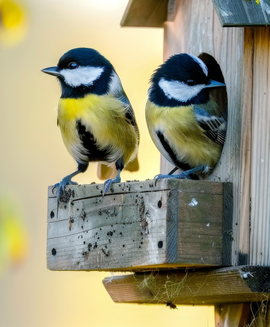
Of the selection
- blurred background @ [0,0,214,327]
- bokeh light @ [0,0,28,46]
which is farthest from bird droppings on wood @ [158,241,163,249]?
blurred background @ [0,0,214,327]

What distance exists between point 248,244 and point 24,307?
2664mm

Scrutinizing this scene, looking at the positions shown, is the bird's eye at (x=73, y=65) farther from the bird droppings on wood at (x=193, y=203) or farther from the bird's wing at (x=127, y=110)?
the bird droppings on wood at (x=193, y=203)

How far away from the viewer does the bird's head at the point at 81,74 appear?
3.25 meters

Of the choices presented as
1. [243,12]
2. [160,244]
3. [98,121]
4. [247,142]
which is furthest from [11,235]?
[243,12]

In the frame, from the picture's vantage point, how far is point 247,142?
9.03 feet

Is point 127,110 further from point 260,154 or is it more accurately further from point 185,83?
point 260,154

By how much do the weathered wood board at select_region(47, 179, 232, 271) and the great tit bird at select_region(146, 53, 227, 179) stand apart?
285 mm

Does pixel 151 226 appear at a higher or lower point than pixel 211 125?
lower

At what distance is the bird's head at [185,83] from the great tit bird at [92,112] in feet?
0.83

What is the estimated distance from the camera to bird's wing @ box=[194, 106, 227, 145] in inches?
116

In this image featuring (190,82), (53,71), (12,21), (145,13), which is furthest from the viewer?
(12,21)

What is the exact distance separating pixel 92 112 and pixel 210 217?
0.85 meters

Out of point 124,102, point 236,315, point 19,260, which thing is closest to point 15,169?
point 19,260

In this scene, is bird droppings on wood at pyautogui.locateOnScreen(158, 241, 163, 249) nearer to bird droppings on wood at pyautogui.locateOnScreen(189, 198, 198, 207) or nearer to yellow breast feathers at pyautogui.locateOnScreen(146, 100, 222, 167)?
bird droppings on wood at pyautogui.locateOnScreen(189, 198, 198, 207)
